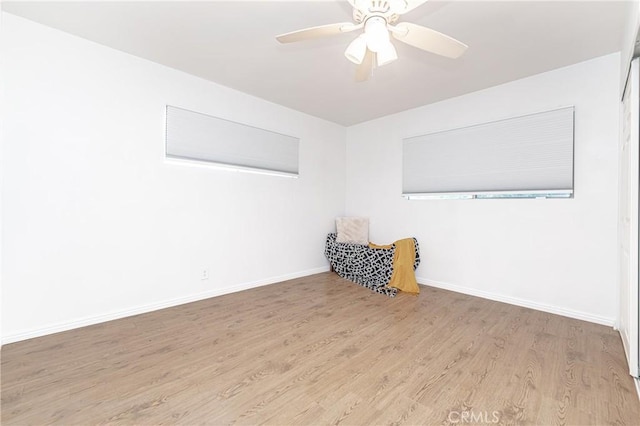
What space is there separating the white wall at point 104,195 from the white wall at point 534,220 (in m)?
2.34

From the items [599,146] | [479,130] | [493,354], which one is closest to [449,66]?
[479,130]

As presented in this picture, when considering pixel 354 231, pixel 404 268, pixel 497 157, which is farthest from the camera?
pixel 354 231

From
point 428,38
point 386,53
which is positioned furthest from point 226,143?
point 428,38

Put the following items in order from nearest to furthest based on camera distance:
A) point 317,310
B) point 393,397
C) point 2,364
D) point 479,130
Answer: point 393,397 < point 2,364 < point 317,310 < point 479,130

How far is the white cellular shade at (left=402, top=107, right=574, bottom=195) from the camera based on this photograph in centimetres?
306

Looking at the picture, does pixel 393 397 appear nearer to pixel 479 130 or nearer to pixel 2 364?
pixel 2 364

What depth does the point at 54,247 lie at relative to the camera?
2512 millimetres

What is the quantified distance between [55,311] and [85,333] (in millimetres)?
333

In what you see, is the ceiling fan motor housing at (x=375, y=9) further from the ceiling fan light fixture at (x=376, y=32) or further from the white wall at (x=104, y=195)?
the white wall at (x=104, y=195)

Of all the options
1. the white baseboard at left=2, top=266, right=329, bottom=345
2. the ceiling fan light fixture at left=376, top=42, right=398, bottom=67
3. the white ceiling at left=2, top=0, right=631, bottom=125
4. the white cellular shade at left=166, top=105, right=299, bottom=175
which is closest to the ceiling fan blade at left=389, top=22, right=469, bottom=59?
the ceiling fan light fixture at left=376, top=42, right=398, bottom=67

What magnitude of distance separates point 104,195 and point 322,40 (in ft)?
8.22

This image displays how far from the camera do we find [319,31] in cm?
182

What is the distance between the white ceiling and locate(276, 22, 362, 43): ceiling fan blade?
447mm

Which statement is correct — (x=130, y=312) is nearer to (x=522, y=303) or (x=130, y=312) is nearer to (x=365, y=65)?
(x=365, y=65)
